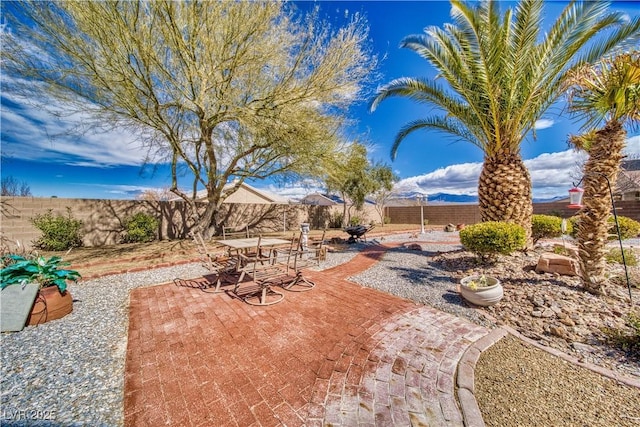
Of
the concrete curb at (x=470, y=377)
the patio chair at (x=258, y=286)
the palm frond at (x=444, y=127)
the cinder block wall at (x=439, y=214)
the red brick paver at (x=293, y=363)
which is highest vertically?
the palm frond at (x=444, y=127)

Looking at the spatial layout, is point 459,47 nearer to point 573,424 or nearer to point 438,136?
point 438,136

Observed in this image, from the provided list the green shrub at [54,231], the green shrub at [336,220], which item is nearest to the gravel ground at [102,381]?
the green shrub at [54,231]

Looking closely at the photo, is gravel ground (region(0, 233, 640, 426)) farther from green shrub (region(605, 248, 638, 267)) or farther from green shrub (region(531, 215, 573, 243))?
green shrub (region(531, 215, 573, 243))

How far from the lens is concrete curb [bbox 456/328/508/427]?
2018 mm

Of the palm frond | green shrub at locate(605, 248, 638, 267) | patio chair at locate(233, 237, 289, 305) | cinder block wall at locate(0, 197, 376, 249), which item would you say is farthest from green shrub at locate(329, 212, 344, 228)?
green shrub at locate(605, 248, 638, 267)

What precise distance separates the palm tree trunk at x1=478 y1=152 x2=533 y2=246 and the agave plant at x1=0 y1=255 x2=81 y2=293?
9.62 m

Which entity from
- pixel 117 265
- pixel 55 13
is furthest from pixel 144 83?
pixel 117 265

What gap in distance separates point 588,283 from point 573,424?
3553mm

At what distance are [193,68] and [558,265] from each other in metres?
10.5

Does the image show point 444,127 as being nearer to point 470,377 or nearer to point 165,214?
point 470,377

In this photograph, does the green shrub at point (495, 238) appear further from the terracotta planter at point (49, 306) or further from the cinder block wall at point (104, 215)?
the cinder block wall at point (104, 215)

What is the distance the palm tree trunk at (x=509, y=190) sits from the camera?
662 centimetres

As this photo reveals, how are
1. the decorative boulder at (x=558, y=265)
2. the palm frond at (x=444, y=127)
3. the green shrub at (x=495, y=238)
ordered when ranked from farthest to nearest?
1. the palm frond at (x=444, y=127)
2. the green shrub at (x=495, y=238)
3. the decorative boulder at (x=558, y=265)

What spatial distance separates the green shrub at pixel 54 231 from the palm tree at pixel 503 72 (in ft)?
39.4
